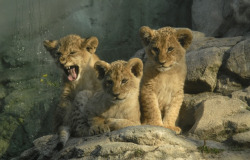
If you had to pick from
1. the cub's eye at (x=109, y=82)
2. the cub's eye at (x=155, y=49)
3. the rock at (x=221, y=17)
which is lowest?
the cub's eye at (x=109, y=82)

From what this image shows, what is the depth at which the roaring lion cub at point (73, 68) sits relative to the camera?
278 inches

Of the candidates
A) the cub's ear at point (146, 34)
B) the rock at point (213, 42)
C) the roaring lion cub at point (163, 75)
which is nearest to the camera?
the roaring lion cub at point (163, 75)

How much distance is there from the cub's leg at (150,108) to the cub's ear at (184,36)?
0.98 m

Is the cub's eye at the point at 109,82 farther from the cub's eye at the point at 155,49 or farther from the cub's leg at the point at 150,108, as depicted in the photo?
the cub's eye at the point at 155,49

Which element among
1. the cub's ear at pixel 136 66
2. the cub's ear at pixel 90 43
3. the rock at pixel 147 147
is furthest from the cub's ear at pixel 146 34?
the rock at pixel 147 147

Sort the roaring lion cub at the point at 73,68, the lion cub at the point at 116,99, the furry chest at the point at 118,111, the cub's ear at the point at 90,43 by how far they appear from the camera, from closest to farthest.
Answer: the lion cub at the point at 116,99 → the furry chest at the point at 118,111 → the roaring lion cub at the point at 73,68 → the cub's ear at the point at 90,43

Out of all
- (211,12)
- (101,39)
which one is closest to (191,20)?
(211,12)

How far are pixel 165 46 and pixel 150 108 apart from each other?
1.01 m

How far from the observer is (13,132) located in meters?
10.3

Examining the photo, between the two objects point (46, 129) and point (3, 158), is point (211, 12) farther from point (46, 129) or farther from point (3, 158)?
point (3, 158)

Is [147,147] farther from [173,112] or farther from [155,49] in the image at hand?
[155,49]

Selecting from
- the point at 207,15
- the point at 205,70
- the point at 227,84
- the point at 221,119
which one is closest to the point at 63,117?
the point at 221,119

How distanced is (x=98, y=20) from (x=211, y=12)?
292 cm

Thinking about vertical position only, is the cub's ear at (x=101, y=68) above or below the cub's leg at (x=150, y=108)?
above
